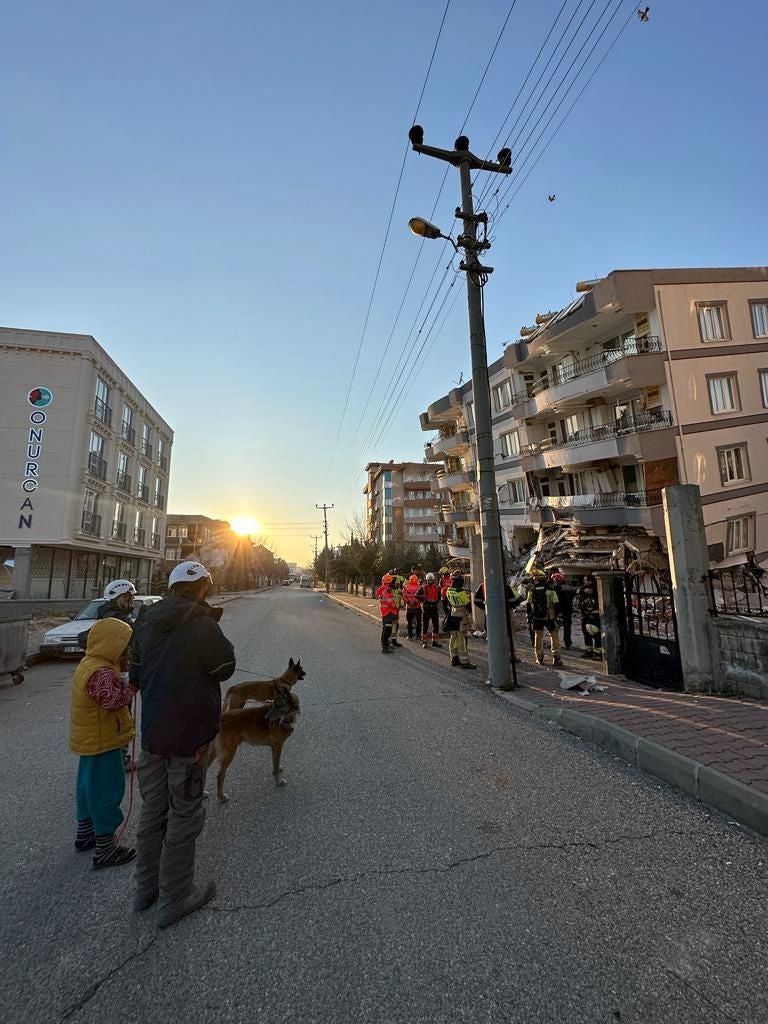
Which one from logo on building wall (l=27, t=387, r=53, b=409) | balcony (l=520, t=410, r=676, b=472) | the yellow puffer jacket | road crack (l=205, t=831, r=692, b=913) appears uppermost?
logo on building wall (l=27, t=387, r=53, b=409)

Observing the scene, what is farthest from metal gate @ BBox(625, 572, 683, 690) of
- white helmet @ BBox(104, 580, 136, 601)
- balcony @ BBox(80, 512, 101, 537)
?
balcony @ BBox(80, 512, 101, 537)

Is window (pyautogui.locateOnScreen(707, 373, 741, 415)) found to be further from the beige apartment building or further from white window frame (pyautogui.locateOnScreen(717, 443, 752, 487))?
white window frame (pyautogui.locateOnScreen(717, 443, 752, 487))

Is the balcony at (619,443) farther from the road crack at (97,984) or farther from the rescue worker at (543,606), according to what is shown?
the road crack at (97,984)

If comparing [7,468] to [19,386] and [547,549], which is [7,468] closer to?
[19,386]

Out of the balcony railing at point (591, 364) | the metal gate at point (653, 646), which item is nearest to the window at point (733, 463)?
the balcony railing at point (591, 364)

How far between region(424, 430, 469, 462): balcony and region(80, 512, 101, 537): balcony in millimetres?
24775

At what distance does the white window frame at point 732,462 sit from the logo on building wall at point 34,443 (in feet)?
110

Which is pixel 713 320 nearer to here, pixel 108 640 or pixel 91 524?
pixel 108 640

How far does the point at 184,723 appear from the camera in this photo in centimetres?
259

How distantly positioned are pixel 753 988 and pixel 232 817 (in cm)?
315

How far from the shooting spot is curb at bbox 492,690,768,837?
3.32 meters

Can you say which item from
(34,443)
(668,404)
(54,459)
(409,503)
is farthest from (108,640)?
(409,503)

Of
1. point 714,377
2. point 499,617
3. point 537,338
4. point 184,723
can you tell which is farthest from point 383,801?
point 537,338

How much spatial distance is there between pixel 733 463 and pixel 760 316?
711cm
